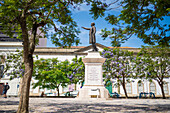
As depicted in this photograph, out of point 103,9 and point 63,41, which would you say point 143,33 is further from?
point 63,41

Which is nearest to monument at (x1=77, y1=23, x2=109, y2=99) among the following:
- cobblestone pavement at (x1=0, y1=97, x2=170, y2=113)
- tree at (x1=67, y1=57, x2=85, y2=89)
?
cobblestone pavement at (x1=0, y1=97, x2=170, y2=113)

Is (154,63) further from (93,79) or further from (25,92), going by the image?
(25,92)

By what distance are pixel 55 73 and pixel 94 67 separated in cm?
1343

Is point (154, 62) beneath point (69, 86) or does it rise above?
above

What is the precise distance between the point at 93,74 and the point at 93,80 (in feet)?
1.55

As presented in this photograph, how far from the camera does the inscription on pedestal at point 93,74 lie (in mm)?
12820

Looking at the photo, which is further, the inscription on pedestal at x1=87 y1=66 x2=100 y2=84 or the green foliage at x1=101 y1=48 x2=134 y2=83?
the green foliage at x1=101 y1=48 x2=134 y2=83

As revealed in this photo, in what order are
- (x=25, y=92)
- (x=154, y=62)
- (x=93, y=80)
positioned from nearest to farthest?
1. (x=25, y=92)
2. (x=93, y=80)
3. (x=154, y=62)

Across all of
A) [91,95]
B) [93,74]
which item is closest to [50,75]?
[93,74]

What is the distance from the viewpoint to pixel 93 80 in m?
12.8

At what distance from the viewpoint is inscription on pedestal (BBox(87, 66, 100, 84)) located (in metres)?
12.8

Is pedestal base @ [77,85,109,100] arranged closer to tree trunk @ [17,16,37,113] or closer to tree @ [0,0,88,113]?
tree @ [0,0,88,113]

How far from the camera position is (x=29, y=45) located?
18.1 ft

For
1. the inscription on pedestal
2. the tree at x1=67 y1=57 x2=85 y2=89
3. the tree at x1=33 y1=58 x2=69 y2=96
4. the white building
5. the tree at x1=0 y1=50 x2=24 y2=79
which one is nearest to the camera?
the inscription on pedestal
